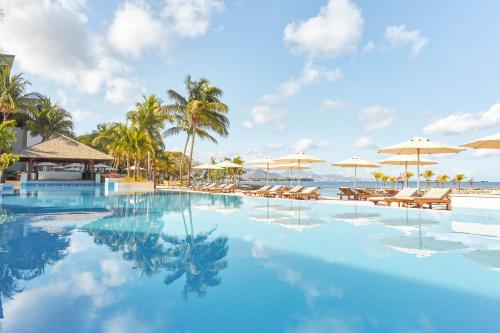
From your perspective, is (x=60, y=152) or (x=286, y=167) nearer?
(x=286, y=167)

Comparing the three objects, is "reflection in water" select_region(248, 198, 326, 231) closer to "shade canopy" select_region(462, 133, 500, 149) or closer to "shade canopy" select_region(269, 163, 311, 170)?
"shade canopy" select_region(462, 133, 500, 149)

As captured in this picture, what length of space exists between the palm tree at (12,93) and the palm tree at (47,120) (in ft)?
4.87

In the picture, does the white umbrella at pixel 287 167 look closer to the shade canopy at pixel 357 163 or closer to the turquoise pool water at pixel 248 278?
the shade canopy at pixel 357 163

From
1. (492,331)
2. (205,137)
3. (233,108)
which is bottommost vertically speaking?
(492,331)

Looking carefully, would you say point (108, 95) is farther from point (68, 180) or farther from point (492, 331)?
point (492, 331)

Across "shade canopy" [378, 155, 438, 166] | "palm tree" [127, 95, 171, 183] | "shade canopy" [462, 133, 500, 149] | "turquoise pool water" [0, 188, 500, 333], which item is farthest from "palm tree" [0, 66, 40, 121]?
"shade canopy" [462, 133, 500, 149]

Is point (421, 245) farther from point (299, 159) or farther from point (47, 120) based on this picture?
point (47, 120)

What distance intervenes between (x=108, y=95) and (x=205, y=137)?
978 cm

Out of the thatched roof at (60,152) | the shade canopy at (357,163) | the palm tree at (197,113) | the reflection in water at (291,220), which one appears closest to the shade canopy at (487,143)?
the reflection in water at (291,220)

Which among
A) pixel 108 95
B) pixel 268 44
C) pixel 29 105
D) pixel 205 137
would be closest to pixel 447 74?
pixel 268 44

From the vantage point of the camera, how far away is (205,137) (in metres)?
27.7

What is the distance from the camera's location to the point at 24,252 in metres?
5.45

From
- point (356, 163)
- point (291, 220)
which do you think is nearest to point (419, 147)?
point (356, 163)

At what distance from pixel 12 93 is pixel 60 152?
742 cm
